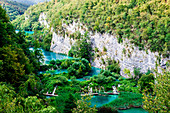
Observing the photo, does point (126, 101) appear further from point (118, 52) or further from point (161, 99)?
point (118, 52)

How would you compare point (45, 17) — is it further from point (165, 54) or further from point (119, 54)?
point (165, 54)

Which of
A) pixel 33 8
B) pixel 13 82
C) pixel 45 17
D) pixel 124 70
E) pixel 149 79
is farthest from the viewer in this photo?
pixel 33 8

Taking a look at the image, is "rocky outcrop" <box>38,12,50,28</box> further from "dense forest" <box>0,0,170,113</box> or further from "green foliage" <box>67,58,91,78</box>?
"green foliage" <box>67,58,91,78</box>

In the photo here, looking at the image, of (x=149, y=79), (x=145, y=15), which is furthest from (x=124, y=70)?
(x=145, y=15)

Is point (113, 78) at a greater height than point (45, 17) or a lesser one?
lesser

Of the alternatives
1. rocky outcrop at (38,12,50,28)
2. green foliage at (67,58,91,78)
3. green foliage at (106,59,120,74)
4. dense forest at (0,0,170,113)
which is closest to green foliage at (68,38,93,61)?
dense forest at (0,0,170,113)

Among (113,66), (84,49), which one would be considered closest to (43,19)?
(84,49)
